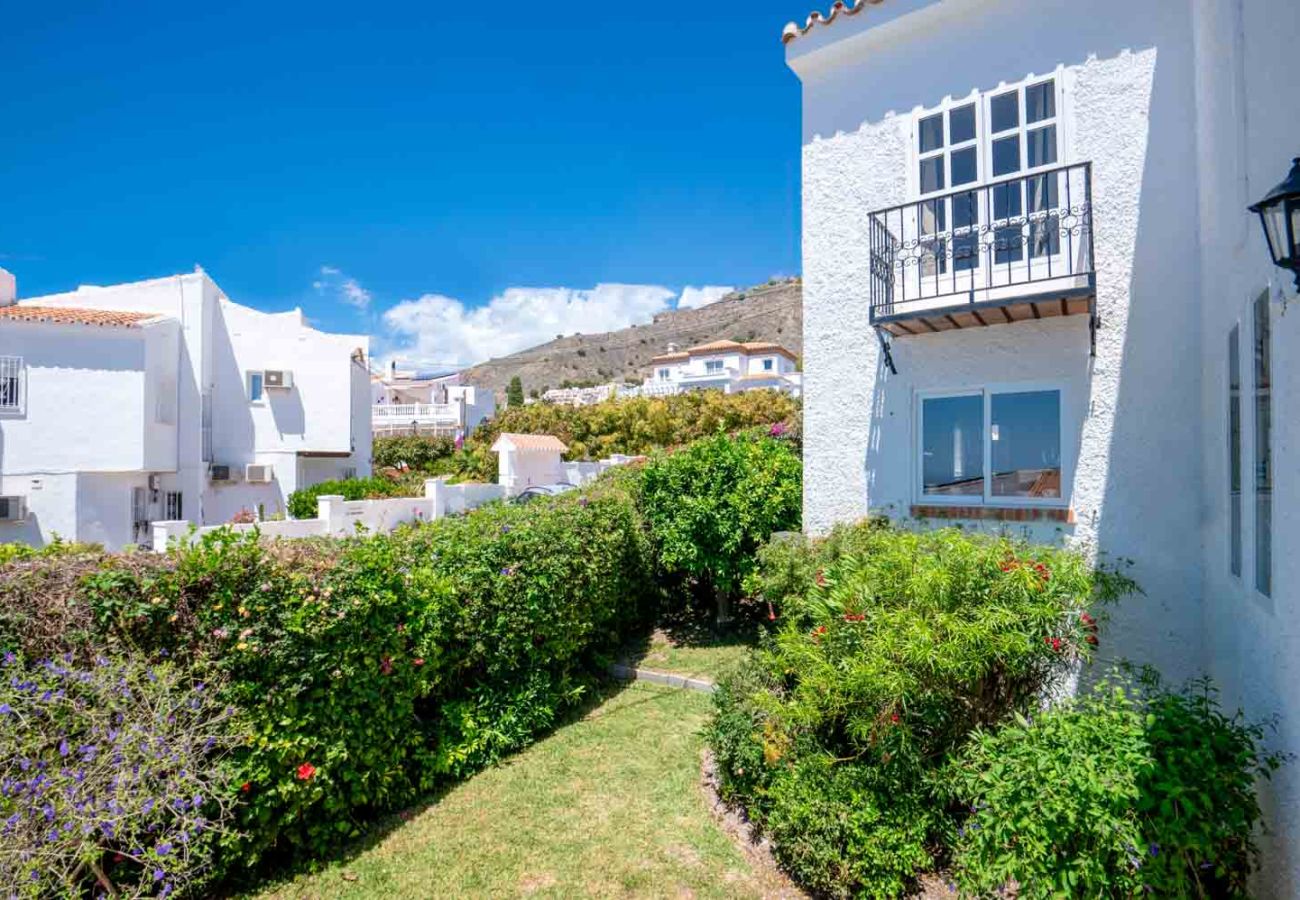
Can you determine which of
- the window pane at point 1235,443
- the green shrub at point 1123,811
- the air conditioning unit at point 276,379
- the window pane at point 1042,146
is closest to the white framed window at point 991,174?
the window pane at point 1042,146

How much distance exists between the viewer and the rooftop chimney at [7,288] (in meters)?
21.0

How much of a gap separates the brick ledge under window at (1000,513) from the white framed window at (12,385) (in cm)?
2461

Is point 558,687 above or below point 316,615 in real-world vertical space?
below

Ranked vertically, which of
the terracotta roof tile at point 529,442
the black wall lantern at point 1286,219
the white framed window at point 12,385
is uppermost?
the white framed window at point 12,385

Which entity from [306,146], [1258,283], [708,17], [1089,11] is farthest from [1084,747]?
[306,146]

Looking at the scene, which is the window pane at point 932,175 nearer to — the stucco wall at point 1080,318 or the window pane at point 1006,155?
the stucco wall at point 1080,318

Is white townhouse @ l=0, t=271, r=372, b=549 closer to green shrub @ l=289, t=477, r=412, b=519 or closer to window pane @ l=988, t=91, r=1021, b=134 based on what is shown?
green shrub @ l=289, t=477, r=412, b=519

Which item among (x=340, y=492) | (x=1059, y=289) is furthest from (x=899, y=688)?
(x=340, y=492)

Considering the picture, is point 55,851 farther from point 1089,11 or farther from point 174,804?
point 1089,11

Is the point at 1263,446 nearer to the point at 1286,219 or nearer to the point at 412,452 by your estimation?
the point at 1286,219

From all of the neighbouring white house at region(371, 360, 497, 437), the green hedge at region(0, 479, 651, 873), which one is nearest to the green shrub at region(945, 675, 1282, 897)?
the green hedge at region(0, 479, 651, 873)

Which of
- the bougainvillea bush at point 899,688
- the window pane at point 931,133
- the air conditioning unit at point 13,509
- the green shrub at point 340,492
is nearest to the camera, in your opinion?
the bougainvillea bush at point 899,688

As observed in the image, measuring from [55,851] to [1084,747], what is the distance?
256 inches

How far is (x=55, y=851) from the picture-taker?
394 centimetres
